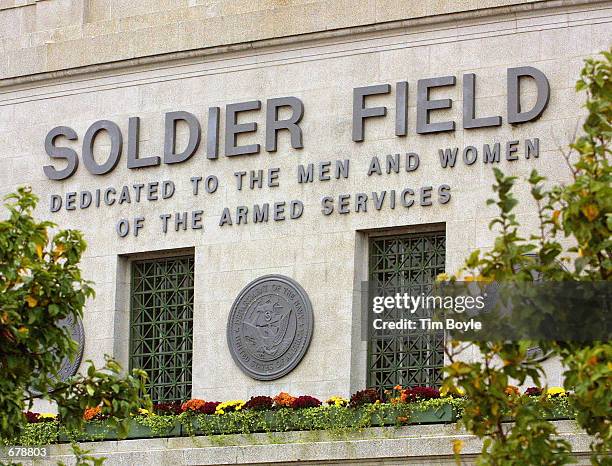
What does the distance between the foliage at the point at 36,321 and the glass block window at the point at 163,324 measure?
11.3 metres

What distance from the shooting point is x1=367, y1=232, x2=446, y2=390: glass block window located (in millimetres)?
27109

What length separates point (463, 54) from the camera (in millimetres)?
27328

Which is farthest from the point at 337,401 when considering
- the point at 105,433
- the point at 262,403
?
the point at 105,433

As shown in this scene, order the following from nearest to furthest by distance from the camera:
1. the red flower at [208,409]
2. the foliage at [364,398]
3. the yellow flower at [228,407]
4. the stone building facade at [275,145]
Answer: the foliage at [364,398]
the stone building facade at [275,145]
the yellow flower at [228,407]
the red flower at [208,409]

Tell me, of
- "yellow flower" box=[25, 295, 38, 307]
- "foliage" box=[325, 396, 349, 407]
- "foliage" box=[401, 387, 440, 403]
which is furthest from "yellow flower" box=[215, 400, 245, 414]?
"yellow flower" box=[25, 295, 38, 307]

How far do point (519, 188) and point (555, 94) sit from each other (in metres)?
1.64

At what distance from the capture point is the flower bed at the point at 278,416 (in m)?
25.3

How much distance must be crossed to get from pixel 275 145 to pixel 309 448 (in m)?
5.65

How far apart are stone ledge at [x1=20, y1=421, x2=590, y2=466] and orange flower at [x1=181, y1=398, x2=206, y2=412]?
49 cm

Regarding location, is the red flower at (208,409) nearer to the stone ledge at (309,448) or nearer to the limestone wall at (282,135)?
the stone ledge at (309,448)

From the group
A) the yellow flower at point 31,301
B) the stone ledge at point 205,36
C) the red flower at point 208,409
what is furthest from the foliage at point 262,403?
the yellow flower at point 31,301

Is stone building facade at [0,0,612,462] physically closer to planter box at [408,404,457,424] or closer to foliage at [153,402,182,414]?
foliage at [153,402,182,414]

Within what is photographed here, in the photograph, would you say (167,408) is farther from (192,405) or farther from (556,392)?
(556,392)

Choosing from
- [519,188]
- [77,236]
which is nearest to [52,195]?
[519,188]
